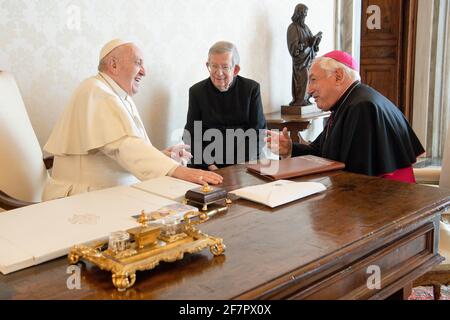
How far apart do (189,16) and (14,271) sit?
3.31 metres

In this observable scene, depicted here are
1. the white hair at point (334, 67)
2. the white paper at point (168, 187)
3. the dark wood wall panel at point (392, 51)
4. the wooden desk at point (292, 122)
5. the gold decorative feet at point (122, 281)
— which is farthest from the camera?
the dark wood wall panel at point (392, 51)

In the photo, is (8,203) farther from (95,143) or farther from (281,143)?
(281,143)

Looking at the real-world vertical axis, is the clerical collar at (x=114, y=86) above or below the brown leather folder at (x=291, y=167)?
above

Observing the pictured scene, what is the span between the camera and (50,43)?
330 centimetres

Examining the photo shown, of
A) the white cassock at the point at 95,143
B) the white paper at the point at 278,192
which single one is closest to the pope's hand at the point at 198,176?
the white paper at the point at 278,192

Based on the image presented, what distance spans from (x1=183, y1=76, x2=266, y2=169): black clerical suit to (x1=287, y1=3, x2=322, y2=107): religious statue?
95 cm

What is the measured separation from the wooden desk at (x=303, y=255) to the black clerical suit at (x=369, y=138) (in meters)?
0.64

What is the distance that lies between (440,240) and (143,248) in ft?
6.11

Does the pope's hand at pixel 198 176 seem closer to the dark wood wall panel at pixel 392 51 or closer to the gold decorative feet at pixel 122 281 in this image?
the gold decorative feet at pixel 122 281

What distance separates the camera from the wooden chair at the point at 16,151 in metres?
2.68

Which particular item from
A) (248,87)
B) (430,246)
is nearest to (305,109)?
(248,87)

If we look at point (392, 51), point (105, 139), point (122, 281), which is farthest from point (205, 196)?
point (392, 51)

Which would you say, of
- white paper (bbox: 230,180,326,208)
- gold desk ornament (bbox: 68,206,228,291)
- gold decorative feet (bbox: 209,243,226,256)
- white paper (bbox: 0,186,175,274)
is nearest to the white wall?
white paper (bbox: 0,186,175,274)
